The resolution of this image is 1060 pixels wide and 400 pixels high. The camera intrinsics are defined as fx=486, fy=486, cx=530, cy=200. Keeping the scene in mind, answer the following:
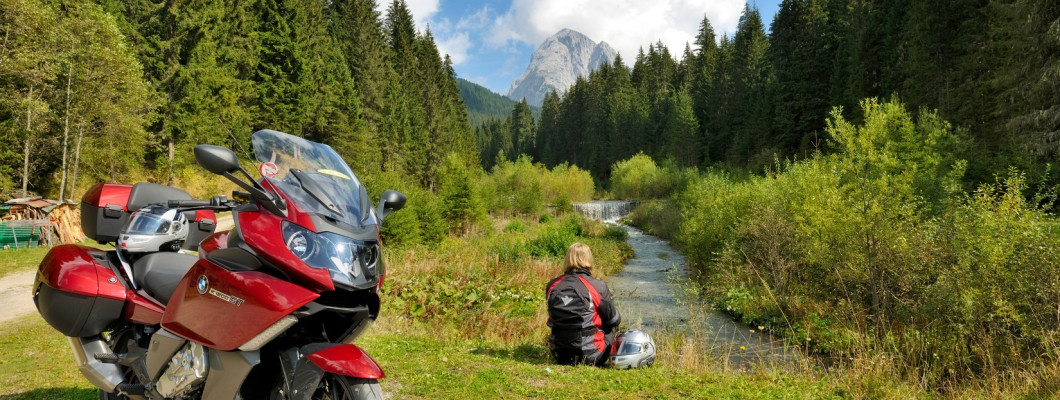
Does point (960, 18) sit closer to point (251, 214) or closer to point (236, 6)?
point (251, 214)

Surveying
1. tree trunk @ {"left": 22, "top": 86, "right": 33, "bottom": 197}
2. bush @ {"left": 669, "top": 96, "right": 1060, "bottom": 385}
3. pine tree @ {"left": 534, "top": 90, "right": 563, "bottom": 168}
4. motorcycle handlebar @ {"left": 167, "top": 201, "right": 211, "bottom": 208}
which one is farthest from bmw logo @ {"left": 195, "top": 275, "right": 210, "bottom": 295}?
pine tree @ {"left": 534, "top": 90, "right": 563, "bottom": 168}

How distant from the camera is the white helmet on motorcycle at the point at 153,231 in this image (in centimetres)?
322

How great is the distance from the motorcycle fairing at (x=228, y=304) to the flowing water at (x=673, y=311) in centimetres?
448

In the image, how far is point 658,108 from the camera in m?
62.9

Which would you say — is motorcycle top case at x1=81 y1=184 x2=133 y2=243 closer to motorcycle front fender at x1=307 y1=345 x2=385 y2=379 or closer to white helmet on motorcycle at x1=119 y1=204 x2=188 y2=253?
white helmet on motorcycle at x1=119 y1=204 x2=188 y2=253

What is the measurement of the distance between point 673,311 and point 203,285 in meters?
10.9

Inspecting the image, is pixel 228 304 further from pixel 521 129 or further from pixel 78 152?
pixel 521 129

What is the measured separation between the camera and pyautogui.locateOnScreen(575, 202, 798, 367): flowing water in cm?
731

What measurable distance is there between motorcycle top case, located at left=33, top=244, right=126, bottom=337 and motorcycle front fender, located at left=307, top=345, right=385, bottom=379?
1.90 metres

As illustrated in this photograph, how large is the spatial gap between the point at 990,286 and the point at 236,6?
35.2m

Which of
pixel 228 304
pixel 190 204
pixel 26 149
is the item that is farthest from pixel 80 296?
pixel 26 149

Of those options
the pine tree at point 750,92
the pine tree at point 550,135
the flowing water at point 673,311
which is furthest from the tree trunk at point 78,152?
the pine tree at point 550,135

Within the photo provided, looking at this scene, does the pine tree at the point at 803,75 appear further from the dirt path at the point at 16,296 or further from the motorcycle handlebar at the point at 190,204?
the dirt path at the point at 16,296

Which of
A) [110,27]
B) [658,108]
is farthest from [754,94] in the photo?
[110,27]
